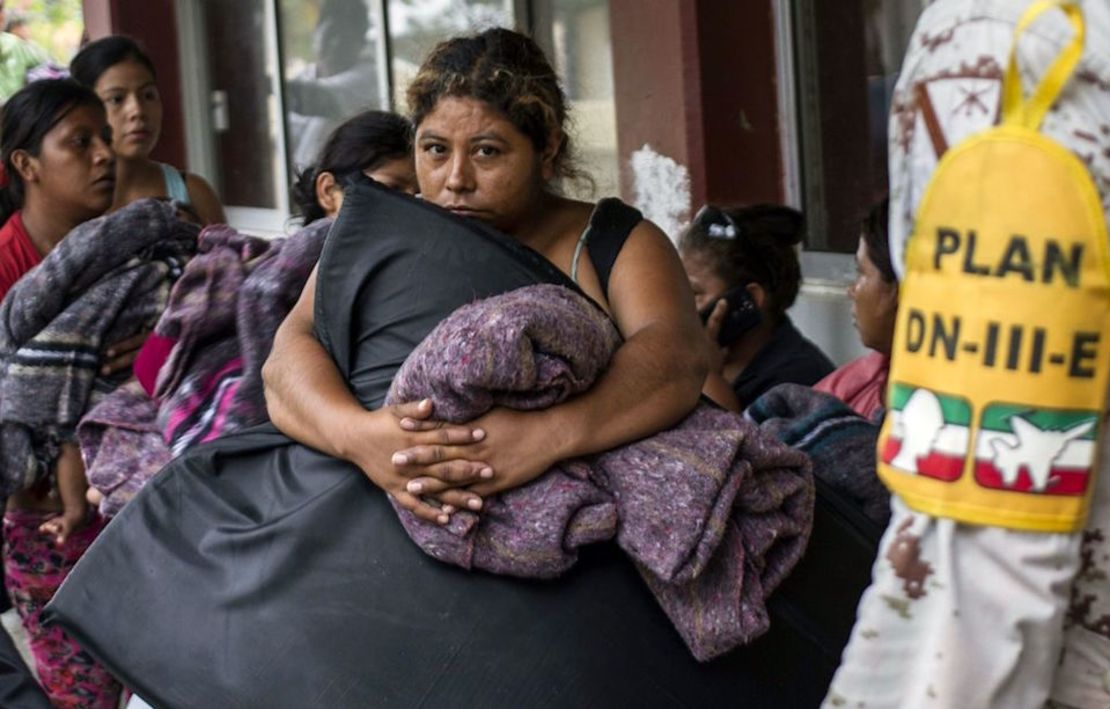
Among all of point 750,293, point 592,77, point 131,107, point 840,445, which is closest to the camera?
point 840,445

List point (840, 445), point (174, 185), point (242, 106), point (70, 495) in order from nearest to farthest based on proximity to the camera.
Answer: point (840, 445)
point (70, 495)
point (174, 185)
point (242, 106)

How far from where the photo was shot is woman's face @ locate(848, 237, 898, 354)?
10.5 ft

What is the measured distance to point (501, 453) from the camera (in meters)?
2.32

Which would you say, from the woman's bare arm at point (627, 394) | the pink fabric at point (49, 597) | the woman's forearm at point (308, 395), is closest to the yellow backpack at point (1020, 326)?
the woman's bare arm at point (627, 394)

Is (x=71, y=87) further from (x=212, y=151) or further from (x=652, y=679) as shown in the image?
(x=212, y=151)

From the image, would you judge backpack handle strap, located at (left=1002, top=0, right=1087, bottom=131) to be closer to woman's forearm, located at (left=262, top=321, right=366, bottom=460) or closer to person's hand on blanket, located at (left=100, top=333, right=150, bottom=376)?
woman's forearm, located at (left=262, top=321, right=366, bottom=460)

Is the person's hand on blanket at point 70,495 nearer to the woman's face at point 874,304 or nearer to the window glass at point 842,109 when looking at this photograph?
the woman's face at point 874,304

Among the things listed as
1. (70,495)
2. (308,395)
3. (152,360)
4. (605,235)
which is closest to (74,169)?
(70,495)

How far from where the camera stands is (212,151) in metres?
9.06

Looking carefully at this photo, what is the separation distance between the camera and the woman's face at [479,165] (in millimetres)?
2729

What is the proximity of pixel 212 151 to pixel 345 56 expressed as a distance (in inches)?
64.2

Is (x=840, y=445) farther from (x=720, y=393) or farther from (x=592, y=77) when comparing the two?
(x=592, y=77)

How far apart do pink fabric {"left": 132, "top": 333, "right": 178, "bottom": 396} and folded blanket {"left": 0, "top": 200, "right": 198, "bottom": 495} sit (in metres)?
0.28

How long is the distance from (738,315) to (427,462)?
1633 mm
